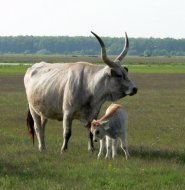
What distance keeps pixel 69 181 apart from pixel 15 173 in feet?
4.30

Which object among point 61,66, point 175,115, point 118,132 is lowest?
point 175,115

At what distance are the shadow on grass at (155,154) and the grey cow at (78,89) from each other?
1244mm

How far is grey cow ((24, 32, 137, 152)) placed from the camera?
1441cm

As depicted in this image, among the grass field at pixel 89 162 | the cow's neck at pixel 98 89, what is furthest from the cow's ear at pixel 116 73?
the grass field at pixel 89 162

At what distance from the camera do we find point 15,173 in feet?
38.9

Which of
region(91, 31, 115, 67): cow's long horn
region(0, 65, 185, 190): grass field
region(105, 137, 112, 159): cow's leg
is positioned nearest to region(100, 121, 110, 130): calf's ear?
region(105, 137, 112, 159): cow's leg

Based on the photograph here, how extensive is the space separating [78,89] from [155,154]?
2.45m

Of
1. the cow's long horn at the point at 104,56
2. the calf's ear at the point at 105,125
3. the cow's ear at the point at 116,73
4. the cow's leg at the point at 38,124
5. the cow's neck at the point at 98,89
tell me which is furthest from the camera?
the cow's leg at the point at 38,124

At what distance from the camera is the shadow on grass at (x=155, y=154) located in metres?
14.1

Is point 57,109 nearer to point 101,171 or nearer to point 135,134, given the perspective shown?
point 101,171

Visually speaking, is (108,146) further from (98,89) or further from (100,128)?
(98,89)

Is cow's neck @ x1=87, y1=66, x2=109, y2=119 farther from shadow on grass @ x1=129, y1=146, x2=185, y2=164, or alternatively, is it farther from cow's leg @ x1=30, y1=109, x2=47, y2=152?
cow's leg @ x1=30, y1=109, x2=47, y2=152

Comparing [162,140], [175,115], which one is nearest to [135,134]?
Answer: [162,140]

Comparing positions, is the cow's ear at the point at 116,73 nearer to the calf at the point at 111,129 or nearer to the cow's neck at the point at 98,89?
the cow's neck at the point at 98,89
